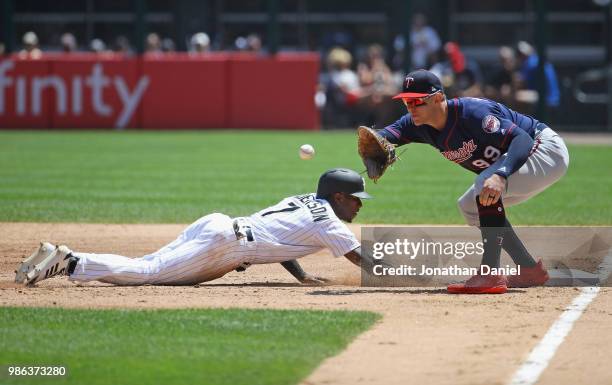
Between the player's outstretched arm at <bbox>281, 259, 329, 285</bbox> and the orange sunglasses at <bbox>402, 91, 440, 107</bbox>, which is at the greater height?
the orange sunglasses at <bbox>402, 91, 440, 107</bbox>

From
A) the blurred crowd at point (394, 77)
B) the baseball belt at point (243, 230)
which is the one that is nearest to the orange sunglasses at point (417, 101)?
the baseball belt at point (243, 230)

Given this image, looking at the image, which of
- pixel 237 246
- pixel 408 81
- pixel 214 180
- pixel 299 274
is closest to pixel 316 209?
pixel 237 246

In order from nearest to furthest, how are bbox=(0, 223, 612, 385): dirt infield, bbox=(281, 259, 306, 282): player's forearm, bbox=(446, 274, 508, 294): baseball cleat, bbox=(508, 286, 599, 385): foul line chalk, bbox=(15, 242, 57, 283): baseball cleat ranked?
bbox=(508, 286, 599, 385): foul line chalk, bbox=(0, 223, 612, 385): dirt infield, bbox=(15, 242, 57, 283): baseball cleat, bbox=(446, 274, 508, 294): baseball cleat, bbox=(281, 259, 306, 282): player's forearm

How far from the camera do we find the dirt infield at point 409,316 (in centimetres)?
538

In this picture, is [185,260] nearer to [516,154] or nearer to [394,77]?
[516,154]

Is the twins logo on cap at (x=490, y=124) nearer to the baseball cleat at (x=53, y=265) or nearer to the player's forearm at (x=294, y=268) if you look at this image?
the player's forearm at (x=294, y=268)

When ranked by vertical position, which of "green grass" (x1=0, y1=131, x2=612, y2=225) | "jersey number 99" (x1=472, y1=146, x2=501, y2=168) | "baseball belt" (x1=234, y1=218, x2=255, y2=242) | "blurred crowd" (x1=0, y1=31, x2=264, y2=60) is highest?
"blurred crowd" (x1=0, y1=31, x2=264, y2=60)

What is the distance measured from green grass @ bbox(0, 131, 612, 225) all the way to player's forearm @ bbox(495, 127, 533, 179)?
436 centimetres

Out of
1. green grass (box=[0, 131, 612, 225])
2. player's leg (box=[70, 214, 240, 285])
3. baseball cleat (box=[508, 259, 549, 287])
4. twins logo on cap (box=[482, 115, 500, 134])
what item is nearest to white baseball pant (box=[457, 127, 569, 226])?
twins logo on cap (box=[482, 115, 500, 134])

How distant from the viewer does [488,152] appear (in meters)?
7.62

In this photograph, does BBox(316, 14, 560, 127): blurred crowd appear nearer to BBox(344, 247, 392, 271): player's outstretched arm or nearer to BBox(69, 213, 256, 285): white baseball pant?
BBox(344, 247, 392, 271): player's outstretched arm

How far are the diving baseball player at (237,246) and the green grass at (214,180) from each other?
4.27 metres

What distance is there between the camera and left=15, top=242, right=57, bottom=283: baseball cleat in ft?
24.0

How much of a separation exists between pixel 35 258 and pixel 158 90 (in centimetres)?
1756
